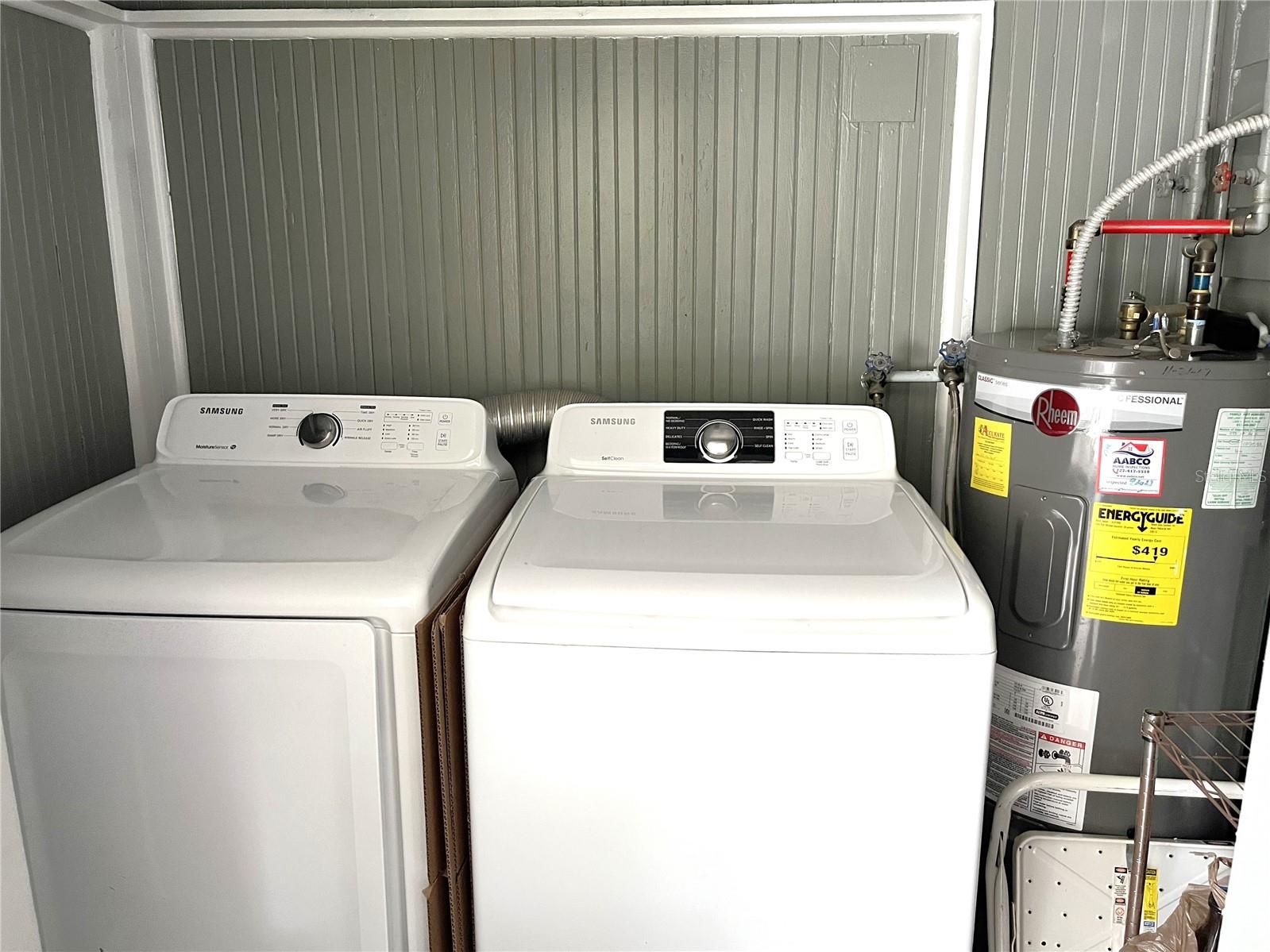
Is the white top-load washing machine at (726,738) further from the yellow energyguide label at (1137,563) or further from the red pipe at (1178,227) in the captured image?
the red pipe at (1178,227)

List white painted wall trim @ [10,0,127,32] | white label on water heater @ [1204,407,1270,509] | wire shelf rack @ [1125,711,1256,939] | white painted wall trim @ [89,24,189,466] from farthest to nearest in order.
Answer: white painted wall trim @ [89,24,189,466]
white painted wall trim @ [10,0,127,32]
white label on water heater @ [1204,407,1270,509]
wire shelf rack @ [1125,711,1256,939]

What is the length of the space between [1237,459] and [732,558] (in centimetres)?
86

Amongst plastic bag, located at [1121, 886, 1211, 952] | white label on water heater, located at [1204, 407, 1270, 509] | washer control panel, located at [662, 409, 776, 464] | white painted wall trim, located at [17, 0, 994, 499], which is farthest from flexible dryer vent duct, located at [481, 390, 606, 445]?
plastic bag, located at [1121, 886, 1211, 952]

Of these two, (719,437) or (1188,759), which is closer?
(1188,759)

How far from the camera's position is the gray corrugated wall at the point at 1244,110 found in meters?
1.83

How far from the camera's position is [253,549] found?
1546mm

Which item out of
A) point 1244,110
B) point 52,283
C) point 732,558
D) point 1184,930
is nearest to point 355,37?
point 52,283

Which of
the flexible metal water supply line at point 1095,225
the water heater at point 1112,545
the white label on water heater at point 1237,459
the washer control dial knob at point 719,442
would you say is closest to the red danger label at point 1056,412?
the water heater at point 1112,545

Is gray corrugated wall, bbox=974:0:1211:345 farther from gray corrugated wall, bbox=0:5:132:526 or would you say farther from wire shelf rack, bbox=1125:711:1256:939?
gray corrugated wall, bbox=0:5:132:526

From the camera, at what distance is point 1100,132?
6.82 feet

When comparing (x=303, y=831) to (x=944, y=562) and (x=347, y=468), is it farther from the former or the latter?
(x=944, y=562)

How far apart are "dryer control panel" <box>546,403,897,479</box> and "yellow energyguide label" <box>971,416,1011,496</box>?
18 centimetres

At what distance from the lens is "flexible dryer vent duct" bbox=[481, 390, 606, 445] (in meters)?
2.23

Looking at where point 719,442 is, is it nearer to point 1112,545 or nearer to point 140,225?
point 1112,545
